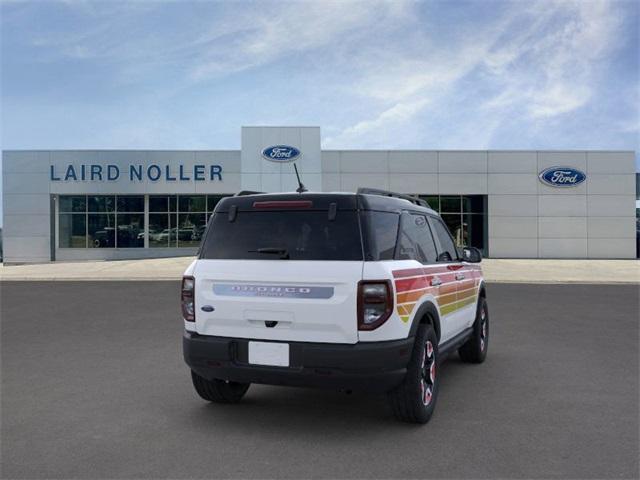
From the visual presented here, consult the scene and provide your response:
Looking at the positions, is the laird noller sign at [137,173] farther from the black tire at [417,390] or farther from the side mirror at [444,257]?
the black tire at [417,390]

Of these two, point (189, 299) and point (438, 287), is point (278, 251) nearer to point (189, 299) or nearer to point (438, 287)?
point (189, 299)

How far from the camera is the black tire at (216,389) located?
16.7ft

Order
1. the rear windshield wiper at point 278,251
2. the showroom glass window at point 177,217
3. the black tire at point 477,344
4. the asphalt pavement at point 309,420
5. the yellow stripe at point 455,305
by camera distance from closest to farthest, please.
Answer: the asphalt pavement at point 309,420 < the rear windshield wiper at point 278,251 < the yellow stripe at point 455,305 < the black tire at point 477,344 < the showroom glass window at point 177,217

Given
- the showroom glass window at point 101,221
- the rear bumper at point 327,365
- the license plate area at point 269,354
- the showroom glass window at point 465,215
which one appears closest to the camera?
the rear bumper at point 327,365

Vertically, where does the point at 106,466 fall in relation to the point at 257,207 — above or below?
below

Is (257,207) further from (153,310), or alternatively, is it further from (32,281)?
(32,281)

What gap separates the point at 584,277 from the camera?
64.1ft

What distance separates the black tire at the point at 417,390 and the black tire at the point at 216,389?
5.01 feet

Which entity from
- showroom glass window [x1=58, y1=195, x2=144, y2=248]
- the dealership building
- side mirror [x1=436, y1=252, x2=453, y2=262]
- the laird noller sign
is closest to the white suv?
side mirror [x1=436, y1=252, x2=453, y2=262]

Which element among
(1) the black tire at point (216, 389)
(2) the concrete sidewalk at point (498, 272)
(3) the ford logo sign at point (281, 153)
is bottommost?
(1) the black tire at point (216, 389)

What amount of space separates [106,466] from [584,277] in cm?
1886

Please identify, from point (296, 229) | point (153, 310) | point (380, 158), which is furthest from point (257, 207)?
point (380, 158)

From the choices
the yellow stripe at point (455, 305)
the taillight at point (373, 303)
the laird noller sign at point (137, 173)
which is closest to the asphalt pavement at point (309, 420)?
the yellow stripe at point (455, 305)

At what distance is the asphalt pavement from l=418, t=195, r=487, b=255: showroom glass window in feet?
72.5
